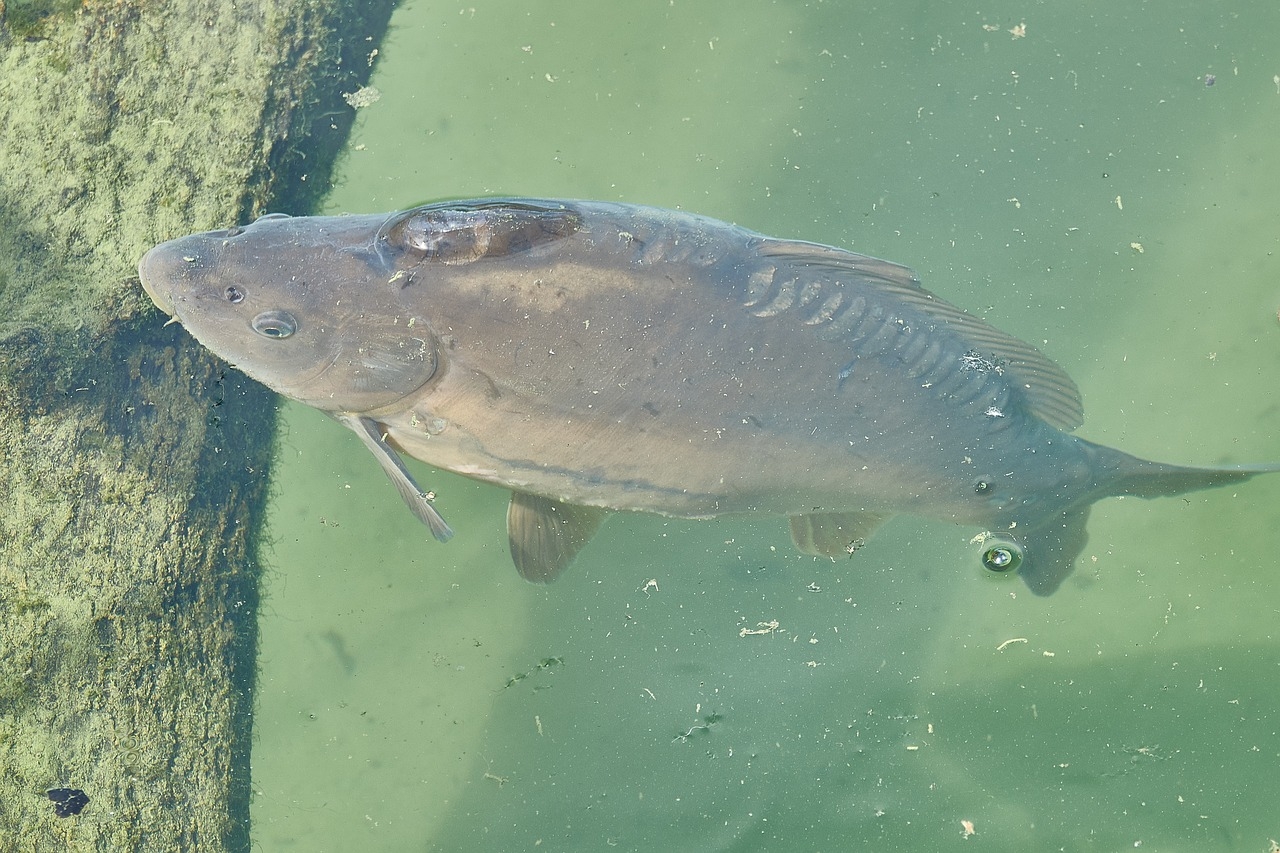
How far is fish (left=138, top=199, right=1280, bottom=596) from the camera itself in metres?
2.51

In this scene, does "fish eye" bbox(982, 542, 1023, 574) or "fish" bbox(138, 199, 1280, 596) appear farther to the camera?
"fish eye" bbox(982, 542, 1023, 574)

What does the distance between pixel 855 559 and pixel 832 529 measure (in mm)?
493

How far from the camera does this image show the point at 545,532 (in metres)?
3.14

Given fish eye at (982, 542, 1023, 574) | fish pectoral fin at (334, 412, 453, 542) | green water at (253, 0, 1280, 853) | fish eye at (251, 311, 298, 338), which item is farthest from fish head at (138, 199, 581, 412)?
fish eye at (982, 542, 1023, 574)

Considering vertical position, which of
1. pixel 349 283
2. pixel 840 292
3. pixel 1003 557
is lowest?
pixel 1003 557

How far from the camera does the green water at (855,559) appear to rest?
3.44 metres

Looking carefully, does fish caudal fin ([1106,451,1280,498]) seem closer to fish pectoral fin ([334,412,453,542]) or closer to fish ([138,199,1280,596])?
fish ([138,199,1280,596])

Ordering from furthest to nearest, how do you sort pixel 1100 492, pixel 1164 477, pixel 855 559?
pixel 855 559 → pixel 1100 492 → pixel 1164 477

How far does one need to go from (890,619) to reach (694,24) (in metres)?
2.87

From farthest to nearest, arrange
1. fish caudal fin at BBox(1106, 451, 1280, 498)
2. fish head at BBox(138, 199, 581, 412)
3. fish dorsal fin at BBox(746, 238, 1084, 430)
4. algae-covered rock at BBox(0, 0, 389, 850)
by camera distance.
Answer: fish caudal fin at BBox(1106, 451, 1280, 498) → algae-covered rock at BBox(0, 0, 389, 850) → fish dorsal fin at BBox(746, 238, 1084, 430) → fish head at BBox(138, 199, 581, 412)

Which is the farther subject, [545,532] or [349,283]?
[545,532]

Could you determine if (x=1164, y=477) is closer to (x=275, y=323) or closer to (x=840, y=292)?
(x=840, y=292)

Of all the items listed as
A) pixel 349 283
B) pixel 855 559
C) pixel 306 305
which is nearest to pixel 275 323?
pixel 306 305

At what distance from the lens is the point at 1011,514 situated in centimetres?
304
